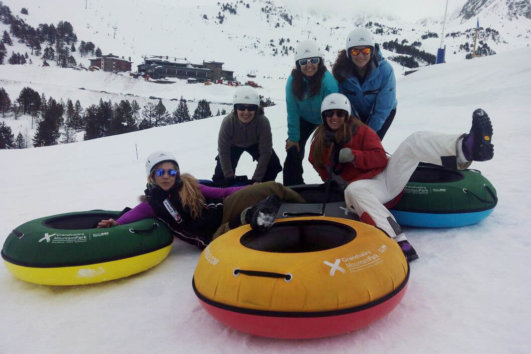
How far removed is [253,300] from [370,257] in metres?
0.63

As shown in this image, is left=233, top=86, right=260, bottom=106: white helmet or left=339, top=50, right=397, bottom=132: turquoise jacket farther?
left=233, top=86, right=260, bottom=106: white helmet

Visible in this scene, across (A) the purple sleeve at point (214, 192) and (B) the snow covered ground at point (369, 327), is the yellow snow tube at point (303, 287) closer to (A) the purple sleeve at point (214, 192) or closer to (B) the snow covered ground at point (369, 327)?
(B) the snow covered ground at point (369, 327)

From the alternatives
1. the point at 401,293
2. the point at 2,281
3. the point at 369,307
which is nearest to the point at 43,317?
the point at 2,281

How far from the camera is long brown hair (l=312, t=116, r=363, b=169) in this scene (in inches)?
123

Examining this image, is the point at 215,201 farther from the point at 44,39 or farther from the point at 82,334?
the point at 44,39

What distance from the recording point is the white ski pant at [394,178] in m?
2.79

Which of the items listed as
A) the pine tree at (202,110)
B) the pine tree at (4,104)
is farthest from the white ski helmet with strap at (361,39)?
the pine tree at (4,104)

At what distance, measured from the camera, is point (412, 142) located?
295 cm

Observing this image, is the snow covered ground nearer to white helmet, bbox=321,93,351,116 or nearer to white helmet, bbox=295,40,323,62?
white helmet, bbox=321,93,351,116

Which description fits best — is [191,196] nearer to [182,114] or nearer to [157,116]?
[182,114]

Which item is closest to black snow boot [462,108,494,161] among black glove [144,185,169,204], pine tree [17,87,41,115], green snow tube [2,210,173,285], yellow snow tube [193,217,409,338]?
yellow snow tube [193,217,409,338]

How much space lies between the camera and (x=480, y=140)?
2.61 metres

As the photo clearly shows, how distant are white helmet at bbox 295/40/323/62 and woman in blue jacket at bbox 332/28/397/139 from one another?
0.21m

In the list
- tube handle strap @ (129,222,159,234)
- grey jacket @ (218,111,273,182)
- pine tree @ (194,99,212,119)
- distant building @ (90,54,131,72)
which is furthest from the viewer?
distant building @ (90,54,131,72)
